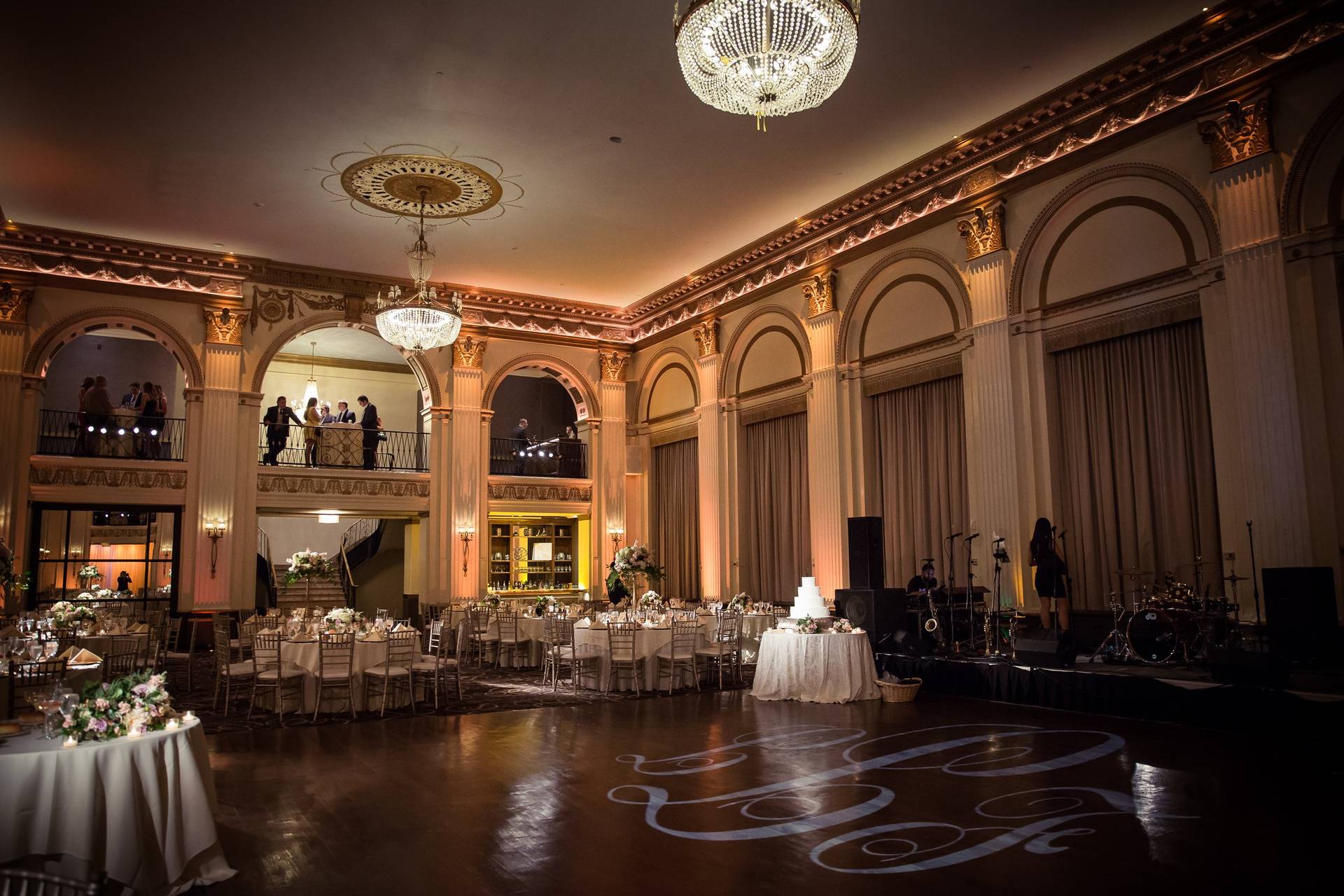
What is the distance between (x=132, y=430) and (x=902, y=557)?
1211 cm

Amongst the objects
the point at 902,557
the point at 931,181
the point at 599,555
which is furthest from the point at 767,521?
the point at 931,181

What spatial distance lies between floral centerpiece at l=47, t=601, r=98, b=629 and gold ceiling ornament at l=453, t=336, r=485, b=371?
740cm

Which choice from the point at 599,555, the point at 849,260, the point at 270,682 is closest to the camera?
the point at 270,682

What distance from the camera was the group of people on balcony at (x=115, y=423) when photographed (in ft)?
46.0

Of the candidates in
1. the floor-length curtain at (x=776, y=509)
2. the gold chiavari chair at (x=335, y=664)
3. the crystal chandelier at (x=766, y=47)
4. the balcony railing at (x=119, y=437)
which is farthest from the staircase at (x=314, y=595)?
the crystal chandelier at (x=766, y=47)

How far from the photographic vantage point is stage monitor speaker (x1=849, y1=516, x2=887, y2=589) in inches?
415

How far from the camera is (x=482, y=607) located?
45.2 ft

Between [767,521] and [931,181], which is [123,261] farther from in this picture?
[931,181]

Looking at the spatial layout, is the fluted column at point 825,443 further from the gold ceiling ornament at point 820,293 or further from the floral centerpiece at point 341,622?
the floral centerpiece at point 341,622

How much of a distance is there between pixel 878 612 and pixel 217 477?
34.1ft

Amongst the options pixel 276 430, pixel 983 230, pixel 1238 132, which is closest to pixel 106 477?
pixel 276 430

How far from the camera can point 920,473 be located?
1202 centimetres

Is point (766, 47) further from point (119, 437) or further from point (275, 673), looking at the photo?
point (119, 437)

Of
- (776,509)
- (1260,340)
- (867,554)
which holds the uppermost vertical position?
(1260,340)
